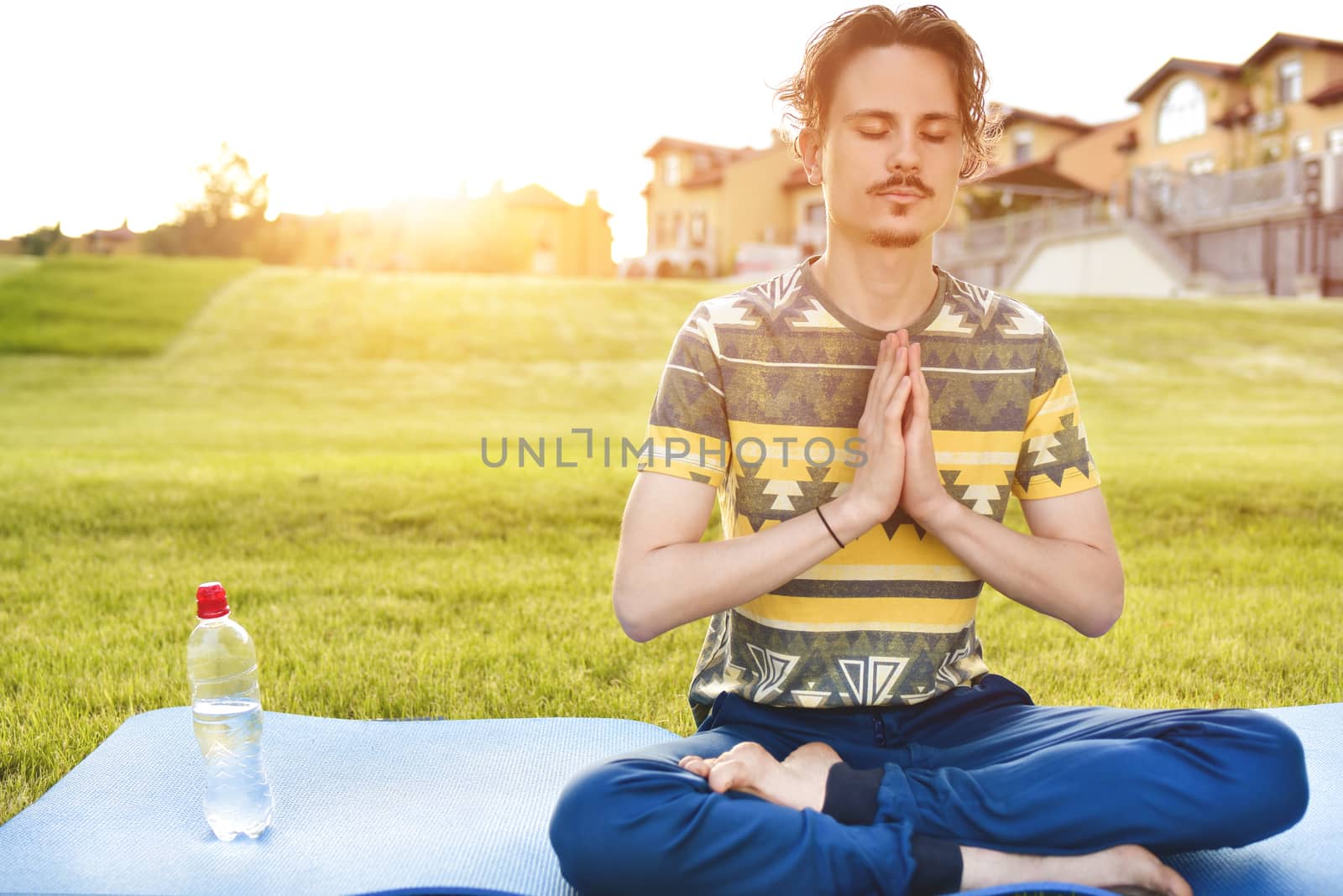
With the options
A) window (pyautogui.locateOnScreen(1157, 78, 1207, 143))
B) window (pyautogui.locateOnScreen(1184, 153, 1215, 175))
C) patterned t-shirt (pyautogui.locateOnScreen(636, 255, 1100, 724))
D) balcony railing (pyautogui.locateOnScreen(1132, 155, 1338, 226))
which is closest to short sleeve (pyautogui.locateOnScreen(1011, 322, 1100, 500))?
patterned t-shirt (pyautogui.locateOnScreen(636, 255, 1100, 724))

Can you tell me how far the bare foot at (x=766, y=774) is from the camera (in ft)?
6.59

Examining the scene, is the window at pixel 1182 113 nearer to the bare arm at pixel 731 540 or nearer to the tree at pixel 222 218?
the bare arm at pixel 731 540

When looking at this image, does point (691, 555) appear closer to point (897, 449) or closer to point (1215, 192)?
point (897, 449)

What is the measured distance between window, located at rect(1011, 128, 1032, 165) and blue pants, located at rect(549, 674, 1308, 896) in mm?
36432

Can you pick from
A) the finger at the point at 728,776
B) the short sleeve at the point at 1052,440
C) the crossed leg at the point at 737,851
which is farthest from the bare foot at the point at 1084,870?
the short sleeve at the point at 1052,440

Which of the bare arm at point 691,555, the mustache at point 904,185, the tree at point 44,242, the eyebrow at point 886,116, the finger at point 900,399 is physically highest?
the tree at point 44,242

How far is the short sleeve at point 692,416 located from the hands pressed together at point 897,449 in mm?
302

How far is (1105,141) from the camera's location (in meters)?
34.5

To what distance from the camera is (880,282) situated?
7.52 feet

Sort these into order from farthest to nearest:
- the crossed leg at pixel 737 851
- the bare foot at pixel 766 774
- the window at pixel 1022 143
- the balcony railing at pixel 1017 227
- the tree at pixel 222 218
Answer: the tree at pixel 222 218 < the window at pixel 1022 143 < the balcony railing at pixel 1017 227 < the bare foot at pixel 766 774 < the crossed leg at pixel 737 851

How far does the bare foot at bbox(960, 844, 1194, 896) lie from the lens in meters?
1.95

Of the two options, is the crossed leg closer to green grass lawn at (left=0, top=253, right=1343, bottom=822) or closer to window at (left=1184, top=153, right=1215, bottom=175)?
green grass lawn at (left=0, top=253, right=1343, bottom=822)

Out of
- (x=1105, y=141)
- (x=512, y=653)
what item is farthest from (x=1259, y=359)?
(x=1105, y=141)

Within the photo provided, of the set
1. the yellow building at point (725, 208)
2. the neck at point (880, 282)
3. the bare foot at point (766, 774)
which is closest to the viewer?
the bare foot at point (766, 774)
